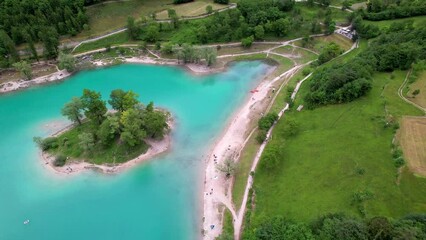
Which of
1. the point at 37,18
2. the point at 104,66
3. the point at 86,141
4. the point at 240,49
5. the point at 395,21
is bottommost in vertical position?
the point at 86,141

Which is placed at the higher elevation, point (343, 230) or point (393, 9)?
point (393, 9)

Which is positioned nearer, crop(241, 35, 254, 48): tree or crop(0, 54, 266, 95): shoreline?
crop(0, 54, 266, 95): shoreline

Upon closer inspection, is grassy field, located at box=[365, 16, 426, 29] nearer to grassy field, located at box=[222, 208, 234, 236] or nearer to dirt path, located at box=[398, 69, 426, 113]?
dirt path, located at box=[398, 69, 426, 113]

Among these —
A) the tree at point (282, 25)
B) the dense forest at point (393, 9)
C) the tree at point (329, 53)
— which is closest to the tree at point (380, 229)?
the tree at point (329, 53)

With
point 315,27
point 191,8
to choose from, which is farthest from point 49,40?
point 315,27

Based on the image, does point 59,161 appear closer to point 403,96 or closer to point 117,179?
point 117,179

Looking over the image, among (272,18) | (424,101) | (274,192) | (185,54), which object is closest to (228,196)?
(274,192)

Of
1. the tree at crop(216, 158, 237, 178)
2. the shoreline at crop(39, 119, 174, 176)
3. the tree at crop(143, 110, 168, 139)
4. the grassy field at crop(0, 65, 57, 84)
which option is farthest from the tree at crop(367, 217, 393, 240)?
the grassy field at crop(0, 65, 57, 84)
